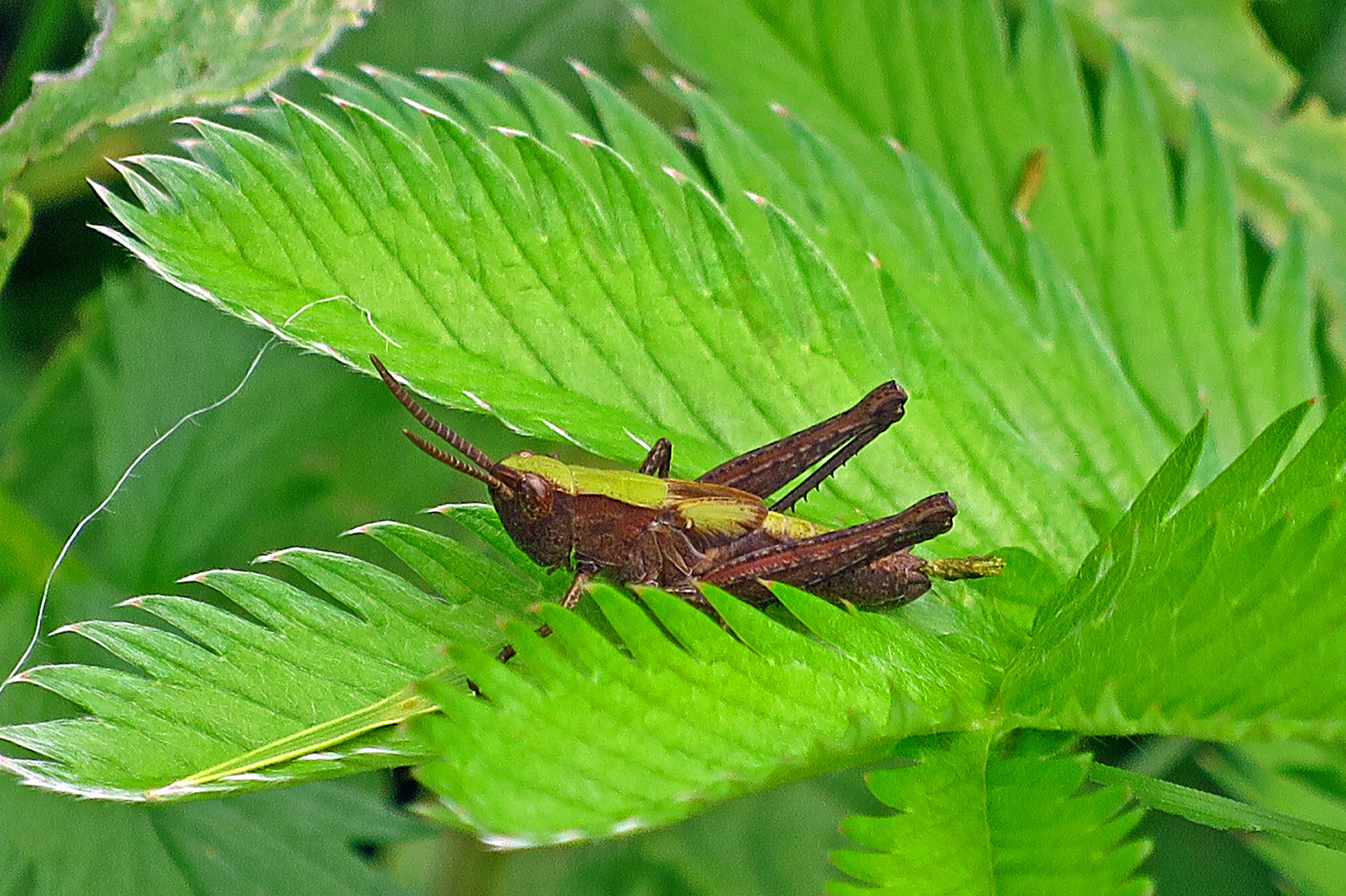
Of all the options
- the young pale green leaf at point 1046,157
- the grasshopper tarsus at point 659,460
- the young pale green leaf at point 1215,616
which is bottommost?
the young pale green leaf at point 1215,616

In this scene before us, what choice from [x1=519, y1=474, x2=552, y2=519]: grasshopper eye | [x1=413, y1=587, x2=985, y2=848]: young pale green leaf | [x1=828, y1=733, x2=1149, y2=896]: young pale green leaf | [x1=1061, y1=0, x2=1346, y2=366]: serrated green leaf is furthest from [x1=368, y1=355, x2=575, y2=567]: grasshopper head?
[x1=1061, y1=0, x2=1346, y2=366]: serrated green leaf

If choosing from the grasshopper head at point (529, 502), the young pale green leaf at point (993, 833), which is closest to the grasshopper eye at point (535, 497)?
A: the grasshopper head at point (529, 502)

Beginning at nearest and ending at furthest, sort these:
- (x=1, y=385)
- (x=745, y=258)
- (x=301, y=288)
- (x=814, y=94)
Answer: (x=301, y=288)
(x=745, y=258)
(x=814, y=94)
(x=1, y=385)

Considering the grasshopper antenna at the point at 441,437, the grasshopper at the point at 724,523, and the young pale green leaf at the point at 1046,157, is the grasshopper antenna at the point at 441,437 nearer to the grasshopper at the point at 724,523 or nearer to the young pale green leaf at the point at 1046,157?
the grasshopper at the point at 724,523

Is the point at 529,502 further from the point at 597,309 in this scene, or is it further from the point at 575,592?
the point at 597,309

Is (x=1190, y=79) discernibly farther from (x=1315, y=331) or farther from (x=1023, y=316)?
(x=1023, y=316)

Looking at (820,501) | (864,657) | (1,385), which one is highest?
(1,385)

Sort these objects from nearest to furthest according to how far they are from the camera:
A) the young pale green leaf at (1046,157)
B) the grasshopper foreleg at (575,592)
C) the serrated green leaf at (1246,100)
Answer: the grasshopper foreleg at (575,592)
the young pale green leaf at (1046,157)
the serrated green leaf at (1246,100)

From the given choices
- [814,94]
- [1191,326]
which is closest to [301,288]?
[814,94]
